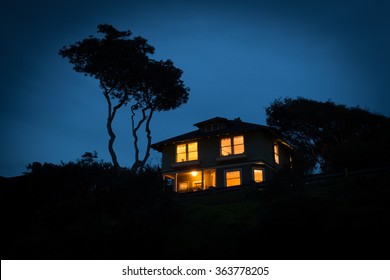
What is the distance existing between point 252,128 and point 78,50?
16904mm

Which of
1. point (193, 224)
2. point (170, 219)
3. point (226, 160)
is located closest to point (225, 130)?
point (226, 160)

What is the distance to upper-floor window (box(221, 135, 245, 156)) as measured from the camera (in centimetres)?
3091

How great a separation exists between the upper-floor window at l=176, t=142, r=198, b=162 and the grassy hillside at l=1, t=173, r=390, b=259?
1393 centimetres

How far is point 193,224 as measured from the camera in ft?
45.2

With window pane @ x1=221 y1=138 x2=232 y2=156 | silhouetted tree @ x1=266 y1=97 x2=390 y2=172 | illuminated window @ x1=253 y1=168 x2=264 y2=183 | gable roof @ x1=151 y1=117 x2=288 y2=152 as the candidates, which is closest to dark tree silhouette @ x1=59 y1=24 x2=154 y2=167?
gable roof @ x1=151 y1=117 x2=288 y2=152

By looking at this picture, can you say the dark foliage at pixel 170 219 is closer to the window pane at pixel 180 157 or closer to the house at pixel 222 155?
the house at pixel 222 155

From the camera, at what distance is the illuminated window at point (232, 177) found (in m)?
29.9

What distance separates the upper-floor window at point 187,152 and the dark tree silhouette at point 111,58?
7.25 meters

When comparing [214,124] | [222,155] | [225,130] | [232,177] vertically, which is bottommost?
[232,177]

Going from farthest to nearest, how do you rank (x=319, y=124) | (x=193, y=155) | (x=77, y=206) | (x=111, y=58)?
(x=319, y=124), (x=193, y=155), (x=111, y=58), (x=77, y=206)

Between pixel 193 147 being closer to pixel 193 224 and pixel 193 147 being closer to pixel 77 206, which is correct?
pixel 77 206

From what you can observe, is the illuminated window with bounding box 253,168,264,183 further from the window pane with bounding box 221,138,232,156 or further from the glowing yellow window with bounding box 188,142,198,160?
the glowing yellow window with bounding box 188,142,198,160

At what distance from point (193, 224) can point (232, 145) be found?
18151 millimetres

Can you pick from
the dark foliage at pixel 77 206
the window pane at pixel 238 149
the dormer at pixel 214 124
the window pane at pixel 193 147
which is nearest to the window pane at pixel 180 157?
the window pane at pixel 193 147
